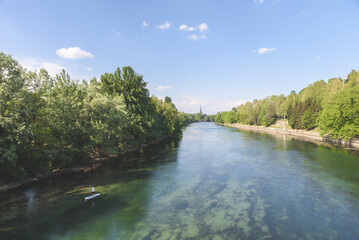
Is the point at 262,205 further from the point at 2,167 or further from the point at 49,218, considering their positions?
the point at 2,167

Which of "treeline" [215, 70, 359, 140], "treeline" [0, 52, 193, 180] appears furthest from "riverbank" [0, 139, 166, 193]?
"treeline" [215, 70, 359, 140]

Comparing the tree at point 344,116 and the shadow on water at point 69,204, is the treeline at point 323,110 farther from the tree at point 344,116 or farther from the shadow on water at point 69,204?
the shadow on water at point 69,204

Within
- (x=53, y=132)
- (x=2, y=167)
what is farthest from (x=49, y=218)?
(x=53, y=132)

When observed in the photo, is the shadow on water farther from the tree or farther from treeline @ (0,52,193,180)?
the tree

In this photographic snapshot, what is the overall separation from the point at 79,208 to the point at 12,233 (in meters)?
4.69

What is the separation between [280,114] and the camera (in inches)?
4441

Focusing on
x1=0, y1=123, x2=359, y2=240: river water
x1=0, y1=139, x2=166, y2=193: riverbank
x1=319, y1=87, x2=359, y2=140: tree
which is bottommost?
x1=0, y1=123, x2=359, y2=240: river water

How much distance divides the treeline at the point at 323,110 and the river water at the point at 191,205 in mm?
24067

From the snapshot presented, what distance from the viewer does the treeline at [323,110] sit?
153 feet

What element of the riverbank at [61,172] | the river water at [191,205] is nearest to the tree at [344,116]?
the river water at [191,205]

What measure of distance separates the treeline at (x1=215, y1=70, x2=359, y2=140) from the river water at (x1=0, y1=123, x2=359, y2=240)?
2407 centimetres

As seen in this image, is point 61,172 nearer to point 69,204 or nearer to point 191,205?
point 69,204

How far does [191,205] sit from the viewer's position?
17.8m

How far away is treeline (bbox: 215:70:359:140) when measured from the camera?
46.6m
